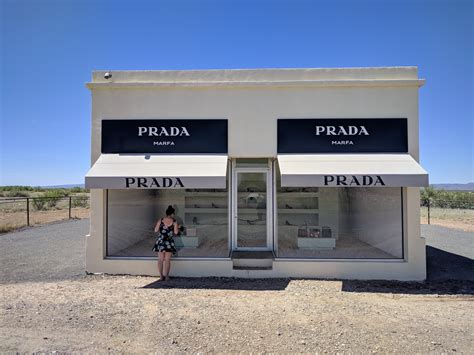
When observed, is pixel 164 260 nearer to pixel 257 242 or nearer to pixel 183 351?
pixel 257 242

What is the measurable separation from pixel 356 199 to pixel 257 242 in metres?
3.17

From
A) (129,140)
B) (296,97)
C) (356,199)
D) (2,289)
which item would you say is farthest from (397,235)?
(2,289)

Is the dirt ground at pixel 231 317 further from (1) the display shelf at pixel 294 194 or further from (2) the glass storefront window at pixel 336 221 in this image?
(1) the display shelf at pixel 294 194

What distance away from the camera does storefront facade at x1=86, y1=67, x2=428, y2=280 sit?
8.22 m

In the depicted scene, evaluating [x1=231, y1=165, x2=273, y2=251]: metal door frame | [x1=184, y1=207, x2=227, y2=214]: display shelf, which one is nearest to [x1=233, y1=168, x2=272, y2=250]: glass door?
[x1=231, y1=165, x2=273, y2=251]: metal door frame

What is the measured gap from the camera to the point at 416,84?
838 cm

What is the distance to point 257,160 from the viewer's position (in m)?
9.09

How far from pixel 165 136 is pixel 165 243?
2891 mm

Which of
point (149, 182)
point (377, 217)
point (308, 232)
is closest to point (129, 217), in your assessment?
point (149, 182)

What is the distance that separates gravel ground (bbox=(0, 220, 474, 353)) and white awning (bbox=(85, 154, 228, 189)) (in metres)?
2.42

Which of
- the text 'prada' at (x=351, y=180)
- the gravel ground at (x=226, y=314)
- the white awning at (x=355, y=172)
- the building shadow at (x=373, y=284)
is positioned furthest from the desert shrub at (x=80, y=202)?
the text 'prada' at (x=351, y=180)

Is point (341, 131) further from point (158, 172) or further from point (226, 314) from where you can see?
point (226, 314)

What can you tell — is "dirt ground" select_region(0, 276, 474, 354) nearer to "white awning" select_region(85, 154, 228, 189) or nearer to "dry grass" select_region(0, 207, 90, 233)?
"white awning" select_region(85, 154, 228, 189)

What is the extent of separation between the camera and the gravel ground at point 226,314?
15.2 feet
